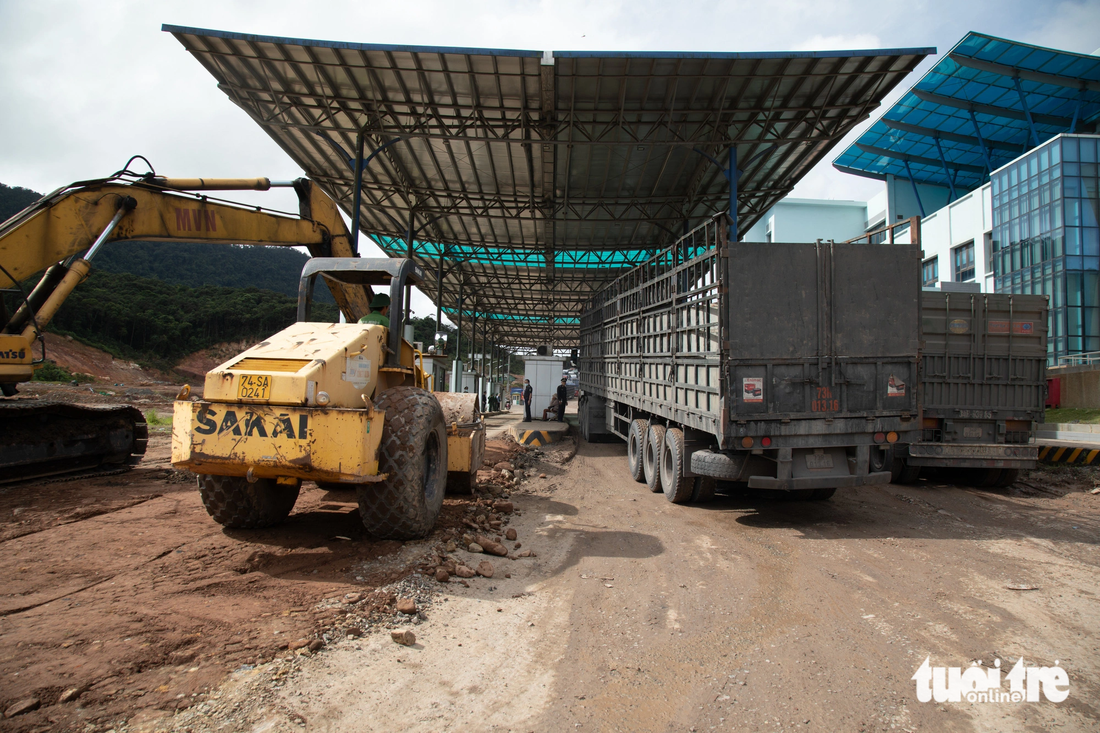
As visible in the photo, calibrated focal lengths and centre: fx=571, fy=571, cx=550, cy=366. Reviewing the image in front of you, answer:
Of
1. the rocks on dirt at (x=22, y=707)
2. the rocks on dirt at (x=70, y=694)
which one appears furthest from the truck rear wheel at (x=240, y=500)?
the rocks on dirt at (x=22, y=707)

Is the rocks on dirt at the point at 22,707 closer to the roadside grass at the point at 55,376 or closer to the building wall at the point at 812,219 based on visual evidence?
the roadside grass at the point at 55,376

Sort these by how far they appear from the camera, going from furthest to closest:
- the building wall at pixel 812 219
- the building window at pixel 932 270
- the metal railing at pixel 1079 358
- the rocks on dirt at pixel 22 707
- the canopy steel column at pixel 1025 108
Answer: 1. the building wall at pixel 812 219
2. the building window at pixel 932 270
3. the canopy steel column at pixel 1025 108
4. the metal railing at pixel 1079 358
5. the rocks on dirt at pixel 22 707

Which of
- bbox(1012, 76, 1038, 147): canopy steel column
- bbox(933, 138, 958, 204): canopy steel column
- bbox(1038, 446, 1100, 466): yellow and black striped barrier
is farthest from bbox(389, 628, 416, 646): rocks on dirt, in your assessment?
bbox(933, 138, 958, 204): canopy steel column

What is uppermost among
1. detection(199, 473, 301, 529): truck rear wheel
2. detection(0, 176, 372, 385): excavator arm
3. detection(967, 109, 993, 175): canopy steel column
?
detection(967, 109, 993, 175): canopy steel column

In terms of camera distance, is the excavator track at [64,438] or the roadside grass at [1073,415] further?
the roadside grass at [1073,415]

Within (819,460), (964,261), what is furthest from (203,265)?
(819,460)

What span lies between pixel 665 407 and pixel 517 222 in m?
13.1

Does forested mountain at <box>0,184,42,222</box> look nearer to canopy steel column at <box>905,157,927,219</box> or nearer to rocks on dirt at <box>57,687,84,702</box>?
rocks on dirt at <box>57,687,84,702</box>

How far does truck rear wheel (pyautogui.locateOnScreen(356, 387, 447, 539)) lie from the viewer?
4.69 meters

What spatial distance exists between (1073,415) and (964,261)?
13.9 meters

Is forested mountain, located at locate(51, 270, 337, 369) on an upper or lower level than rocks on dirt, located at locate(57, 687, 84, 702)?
upper

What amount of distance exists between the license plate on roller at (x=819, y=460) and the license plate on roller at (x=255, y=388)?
555 centimetres

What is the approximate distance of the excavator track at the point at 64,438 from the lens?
6719mm

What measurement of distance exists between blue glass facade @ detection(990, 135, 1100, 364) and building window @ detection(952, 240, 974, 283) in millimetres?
3406
